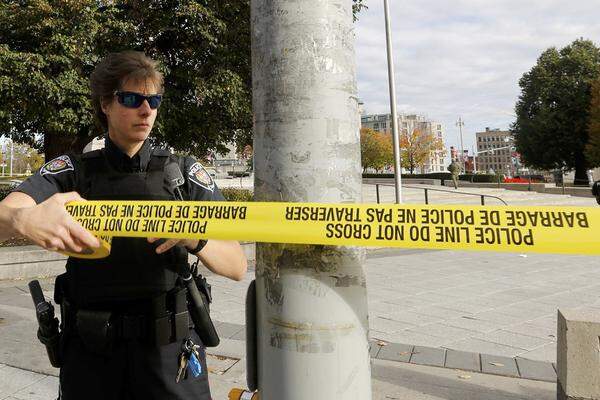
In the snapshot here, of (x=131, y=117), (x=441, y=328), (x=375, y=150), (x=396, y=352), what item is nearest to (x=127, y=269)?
(x=131, y=117)

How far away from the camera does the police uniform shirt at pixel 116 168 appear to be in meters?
1.63

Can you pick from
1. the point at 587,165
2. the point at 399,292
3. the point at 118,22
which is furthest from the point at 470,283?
the point at 587,165

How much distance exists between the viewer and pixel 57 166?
175 cm

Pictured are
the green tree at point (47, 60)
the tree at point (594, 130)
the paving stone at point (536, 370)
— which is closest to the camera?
the paving stone at point (536, 370)

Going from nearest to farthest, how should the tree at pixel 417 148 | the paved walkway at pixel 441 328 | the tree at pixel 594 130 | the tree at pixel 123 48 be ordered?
the paved walkway at pixel 441 328
the tree at pixel 123 48
the tree at pixel 594 130
the tree at pixel 417 148

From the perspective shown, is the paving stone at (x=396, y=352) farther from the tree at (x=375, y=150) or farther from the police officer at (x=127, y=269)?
the tree at (x=375, y=150)

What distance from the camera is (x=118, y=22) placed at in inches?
498

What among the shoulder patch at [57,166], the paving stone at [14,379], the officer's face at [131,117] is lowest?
the paving stone at [14,379]

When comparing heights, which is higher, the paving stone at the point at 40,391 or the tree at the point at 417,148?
the tree at the point at 417,148

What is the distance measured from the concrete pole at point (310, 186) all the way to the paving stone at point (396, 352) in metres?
2.69

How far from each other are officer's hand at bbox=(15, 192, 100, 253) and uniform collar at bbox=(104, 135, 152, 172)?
1.50 ft

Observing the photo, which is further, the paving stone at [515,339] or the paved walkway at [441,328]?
the paving stone at [515,339]

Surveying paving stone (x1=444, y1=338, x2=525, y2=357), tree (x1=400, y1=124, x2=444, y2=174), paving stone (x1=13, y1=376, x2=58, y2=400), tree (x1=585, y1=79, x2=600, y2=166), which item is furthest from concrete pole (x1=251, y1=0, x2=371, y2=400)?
tree (x1=400, y1=124, x2=444, y2=174)

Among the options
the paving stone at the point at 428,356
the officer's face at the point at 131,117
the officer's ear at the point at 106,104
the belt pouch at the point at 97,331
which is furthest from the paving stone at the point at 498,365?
the officer's ear at the point at 106,104
